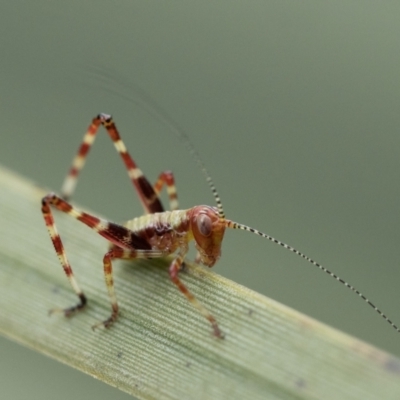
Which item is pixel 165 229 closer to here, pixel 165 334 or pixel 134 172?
pixel 134 172

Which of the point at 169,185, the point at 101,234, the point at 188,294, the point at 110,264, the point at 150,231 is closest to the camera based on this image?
the point at 188,294

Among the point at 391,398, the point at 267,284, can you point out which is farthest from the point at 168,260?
the point at 391,398

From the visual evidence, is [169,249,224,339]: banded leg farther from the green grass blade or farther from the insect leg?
the insect leg

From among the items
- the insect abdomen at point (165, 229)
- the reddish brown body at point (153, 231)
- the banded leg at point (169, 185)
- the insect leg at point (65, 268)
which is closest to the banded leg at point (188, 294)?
the reddish brown body at point (153, 231)

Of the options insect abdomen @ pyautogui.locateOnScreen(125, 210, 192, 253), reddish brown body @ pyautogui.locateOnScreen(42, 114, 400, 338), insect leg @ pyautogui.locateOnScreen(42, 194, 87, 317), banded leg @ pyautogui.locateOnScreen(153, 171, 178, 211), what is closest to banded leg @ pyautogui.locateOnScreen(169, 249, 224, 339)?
reddish brown body @ pyautogui.locateOnScreen(42, 114, 400, 338)

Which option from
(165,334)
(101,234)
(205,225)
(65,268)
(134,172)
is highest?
(134,172)

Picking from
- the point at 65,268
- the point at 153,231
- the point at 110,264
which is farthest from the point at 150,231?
the point at 65,268

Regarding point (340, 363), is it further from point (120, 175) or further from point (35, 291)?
point (120, 175)
